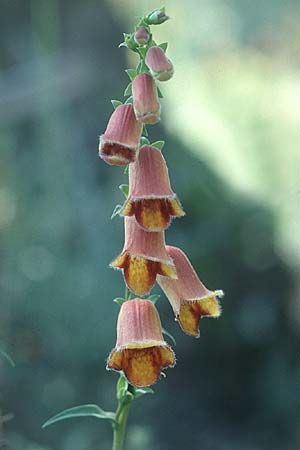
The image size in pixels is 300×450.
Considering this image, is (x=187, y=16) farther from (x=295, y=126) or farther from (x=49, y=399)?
(x=49, y=399)

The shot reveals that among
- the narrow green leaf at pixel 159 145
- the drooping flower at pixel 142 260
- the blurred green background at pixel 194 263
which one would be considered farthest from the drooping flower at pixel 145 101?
the blurred green background at pixel 194 263

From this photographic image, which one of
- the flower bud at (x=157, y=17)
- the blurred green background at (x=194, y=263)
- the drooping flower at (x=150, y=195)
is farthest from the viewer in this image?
the blurred green background at (x=194, y=263)

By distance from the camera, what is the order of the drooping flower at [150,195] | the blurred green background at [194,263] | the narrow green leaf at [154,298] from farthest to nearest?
the blurred green background at [194,263], the narrow green leaf at [154,298], the drooping flower at [150,195]

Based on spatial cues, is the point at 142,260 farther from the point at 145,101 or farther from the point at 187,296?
the point at 145,101

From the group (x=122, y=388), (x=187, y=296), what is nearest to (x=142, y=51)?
(x=187, y=296)

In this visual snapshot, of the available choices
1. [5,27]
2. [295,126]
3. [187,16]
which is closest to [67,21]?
[5,27]

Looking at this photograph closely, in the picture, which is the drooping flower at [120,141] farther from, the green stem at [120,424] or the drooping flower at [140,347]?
the green stem at [120,424]
